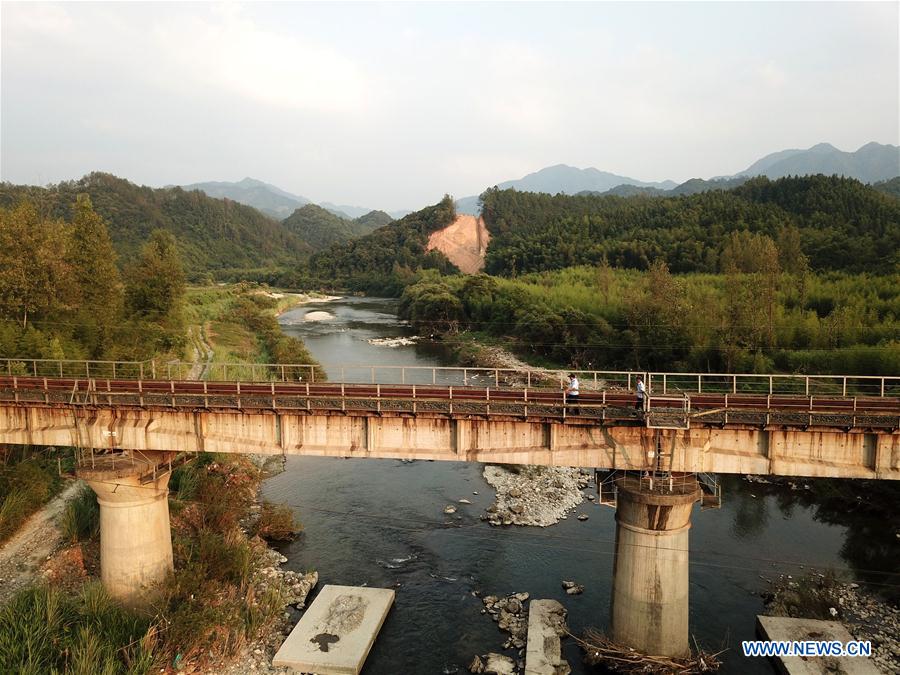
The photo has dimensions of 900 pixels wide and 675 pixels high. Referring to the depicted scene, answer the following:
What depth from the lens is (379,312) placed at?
133500 mm

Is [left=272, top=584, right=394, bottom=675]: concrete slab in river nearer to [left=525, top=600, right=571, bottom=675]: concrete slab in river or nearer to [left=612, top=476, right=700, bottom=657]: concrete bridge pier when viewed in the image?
[left=525, top=600, right=571, bottom=675]: concrete slab in river

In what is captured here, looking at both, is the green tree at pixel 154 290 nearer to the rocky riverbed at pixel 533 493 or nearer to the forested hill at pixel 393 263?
the rocky riverbed at pixel 533 493

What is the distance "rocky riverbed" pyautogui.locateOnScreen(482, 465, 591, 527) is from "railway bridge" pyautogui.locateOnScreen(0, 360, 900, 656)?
32.5ft

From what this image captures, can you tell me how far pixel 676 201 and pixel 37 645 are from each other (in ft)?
436

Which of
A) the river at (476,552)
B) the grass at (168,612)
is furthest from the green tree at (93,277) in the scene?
the grass at (168,612)

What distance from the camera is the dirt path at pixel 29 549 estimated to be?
23.9 metres

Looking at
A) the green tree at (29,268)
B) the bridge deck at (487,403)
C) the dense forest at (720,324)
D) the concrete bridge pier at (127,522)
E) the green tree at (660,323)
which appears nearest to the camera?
the bridge deck at (487,403)

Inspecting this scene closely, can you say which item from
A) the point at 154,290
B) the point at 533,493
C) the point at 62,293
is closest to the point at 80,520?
the point at 62,293

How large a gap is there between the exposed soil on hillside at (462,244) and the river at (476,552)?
6005 inches

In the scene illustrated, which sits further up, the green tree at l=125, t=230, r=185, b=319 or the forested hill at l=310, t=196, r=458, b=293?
the forested hill at l=310, t=196, r=458, b=293

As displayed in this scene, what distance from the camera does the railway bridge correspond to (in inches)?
751

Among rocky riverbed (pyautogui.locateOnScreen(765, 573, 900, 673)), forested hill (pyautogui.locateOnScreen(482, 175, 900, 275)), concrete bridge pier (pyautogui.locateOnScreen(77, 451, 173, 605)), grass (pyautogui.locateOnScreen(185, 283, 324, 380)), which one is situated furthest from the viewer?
forested hill (pyautogui.locateOnScreen(482, 175, 900, 275))

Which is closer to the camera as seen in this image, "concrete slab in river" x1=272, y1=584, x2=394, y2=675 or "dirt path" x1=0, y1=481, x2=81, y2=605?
"concrete slab in river" x1=272, y1=584, x2=394, y2=675

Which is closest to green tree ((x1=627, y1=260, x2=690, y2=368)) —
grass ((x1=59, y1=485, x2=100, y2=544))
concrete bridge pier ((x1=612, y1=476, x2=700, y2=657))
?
concrete bridge pier ((x1=612, y1=476, x2=700, y2=657))
